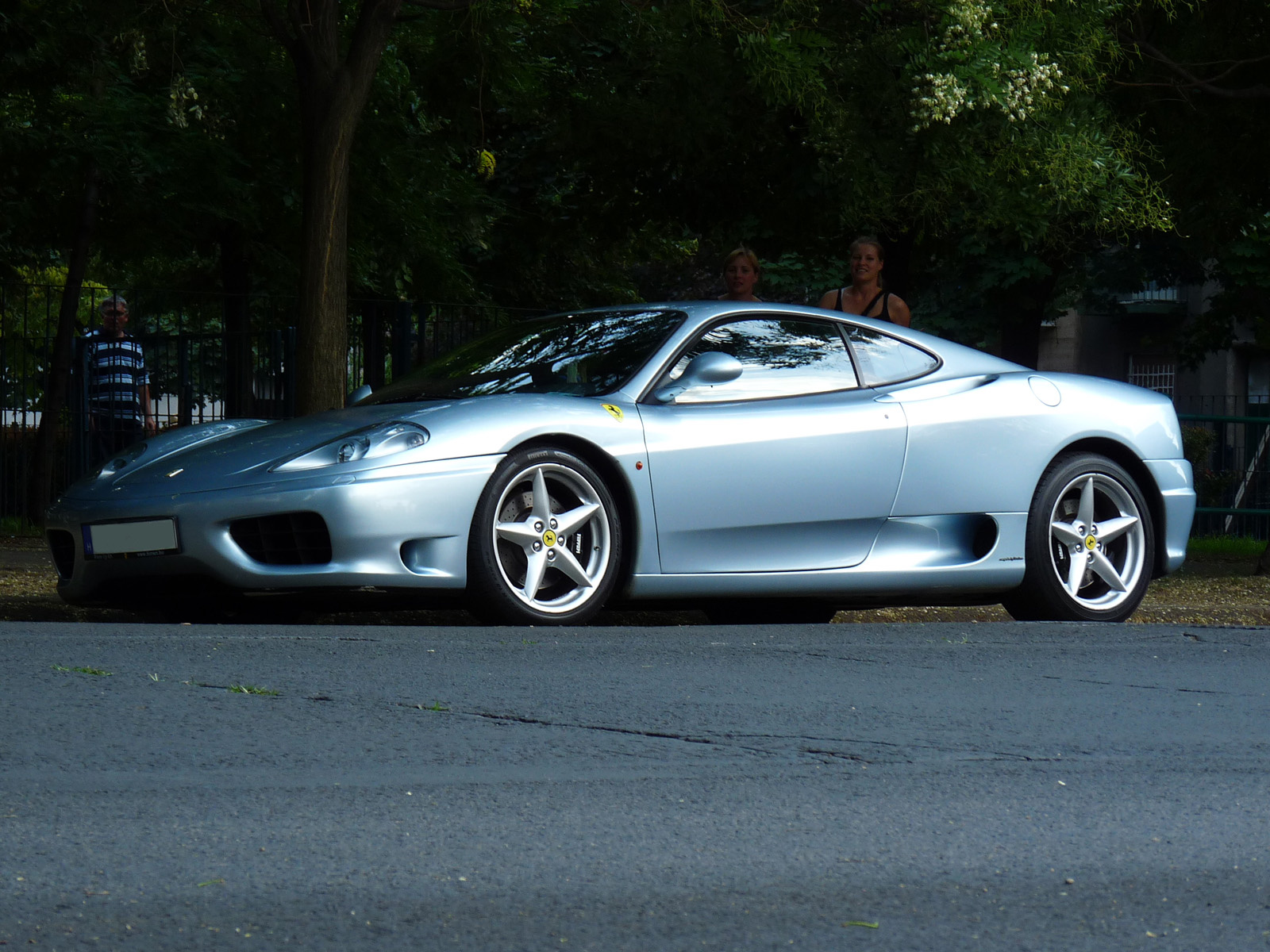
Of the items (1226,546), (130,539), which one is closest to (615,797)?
(130,539)

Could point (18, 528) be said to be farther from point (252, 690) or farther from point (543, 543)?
point (252, 690)

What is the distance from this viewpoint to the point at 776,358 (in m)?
7.55

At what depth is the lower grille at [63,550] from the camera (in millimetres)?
7043

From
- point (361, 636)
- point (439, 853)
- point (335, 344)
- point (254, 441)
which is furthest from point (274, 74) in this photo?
point (439, 853)

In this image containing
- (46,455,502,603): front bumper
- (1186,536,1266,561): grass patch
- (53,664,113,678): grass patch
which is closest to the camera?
(53,664,113,678): grass patch

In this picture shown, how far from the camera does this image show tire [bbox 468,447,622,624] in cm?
660

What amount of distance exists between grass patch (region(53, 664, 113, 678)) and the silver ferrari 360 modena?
100 cm

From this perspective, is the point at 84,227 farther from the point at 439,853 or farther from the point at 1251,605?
the point at 439,853

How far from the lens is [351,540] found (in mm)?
6387

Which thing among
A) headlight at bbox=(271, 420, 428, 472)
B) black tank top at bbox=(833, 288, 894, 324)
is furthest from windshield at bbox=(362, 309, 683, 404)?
black tank top at bbox=(833, 288, 894, 324)

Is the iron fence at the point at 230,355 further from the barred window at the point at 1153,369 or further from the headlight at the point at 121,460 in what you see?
the barred window at the point at 1153,369

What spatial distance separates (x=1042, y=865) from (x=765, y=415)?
12.7ft

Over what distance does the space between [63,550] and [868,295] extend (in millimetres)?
4471

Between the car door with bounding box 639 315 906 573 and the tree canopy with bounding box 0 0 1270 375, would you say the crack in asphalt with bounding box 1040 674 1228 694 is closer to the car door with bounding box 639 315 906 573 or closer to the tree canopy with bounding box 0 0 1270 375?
the car door with bounding box 639 315 906 573
